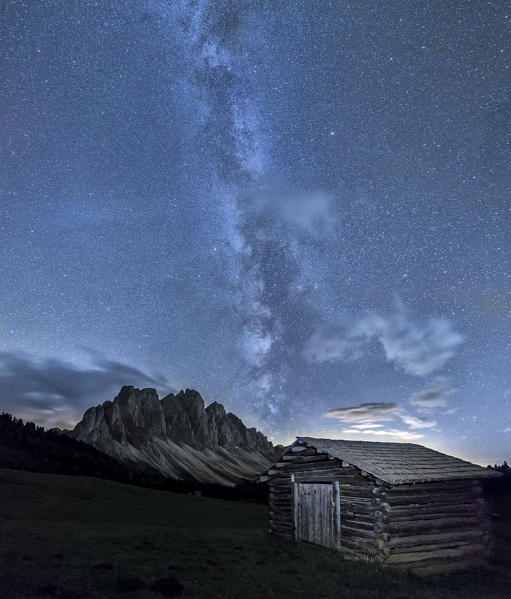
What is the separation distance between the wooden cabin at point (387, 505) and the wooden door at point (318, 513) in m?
0.03

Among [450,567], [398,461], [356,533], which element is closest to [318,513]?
[356,533]

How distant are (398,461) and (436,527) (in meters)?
2.62

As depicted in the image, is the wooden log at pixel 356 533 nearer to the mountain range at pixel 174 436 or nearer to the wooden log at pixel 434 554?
the wooden log at pixel 434 554

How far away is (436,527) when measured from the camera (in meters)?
17.0

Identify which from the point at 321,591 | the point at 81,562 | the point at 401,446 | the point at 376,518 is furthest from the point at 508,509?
the point at 81,562

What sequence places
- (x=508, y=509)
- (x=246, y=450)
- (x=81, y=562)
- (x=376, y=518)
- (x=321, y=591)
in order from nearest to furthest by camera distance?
(x=321, y=591) < (x=81, y=562) < (x=376, y=518) < (x=508, y=509) < (x=246, y=450)

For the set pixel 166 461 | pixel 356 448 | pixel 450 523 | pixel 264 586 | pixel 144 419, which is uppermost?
pixel 144 419

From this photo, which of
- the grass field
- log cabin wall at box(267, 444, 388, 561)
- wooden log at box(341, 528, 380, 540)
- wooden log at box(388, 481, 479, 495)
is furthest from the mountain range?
wooden log at box(388, 481, 479, 495)

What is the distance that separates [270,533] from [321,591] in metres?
10.1

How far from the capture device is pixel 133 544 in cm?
1914

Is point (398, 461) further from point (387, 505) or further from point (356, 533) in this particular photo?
point (356, 533)

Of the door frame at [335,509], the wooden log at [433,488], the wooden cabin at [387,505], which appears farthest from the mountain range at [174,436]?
the wooden log at [433,488]

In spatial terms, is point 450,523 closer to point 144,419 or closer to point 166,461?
point 166,461

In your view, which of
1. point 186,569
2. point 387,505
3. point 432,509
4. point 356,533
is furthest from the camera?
point 432,509
